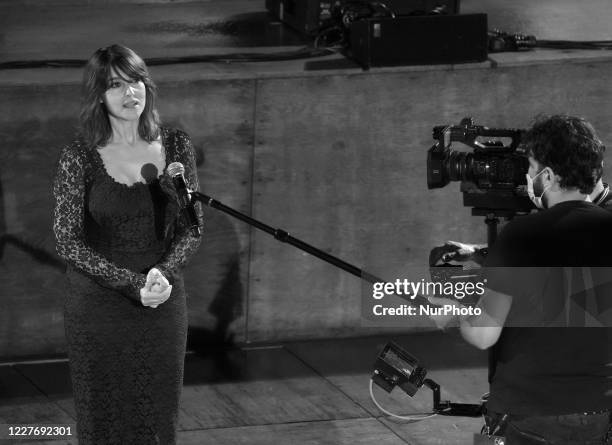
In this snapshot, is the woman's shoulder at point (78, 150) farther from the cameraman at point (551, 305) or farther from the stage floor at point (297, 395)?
the stage floor at point (297, 395)

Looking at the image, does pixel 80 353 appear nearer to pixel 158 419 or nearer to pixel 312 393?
pixel 158 419

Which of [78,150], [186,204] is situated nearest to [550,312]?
[186,204]

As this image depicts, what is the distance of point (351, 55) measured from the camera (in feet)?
23.2

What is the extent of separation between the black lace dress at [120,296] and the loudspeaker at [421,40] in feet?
7.69

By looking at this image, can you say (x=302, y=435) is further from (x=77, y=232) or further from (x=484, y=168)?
(x=484, y=168)

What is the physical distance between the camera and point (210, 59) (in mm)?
6953

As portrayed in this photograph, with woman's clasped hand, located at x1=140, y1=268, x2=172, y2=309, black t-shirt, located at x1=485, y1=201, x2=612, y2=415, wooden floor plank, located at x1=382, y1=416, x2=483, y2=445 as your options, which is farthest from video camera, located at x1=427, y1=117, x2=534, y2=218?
wooden floor plank, located at x1=382, y1=416, x2=483, y2=445

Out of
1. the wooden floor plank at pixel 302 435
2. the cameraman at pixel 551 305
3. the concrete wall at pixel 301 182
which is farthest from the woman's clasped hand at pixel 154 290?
the concrete wall at pixel 301 182

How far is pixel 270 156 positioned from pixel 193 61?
0.67m

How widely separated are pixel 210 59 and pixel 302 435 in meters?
2.19

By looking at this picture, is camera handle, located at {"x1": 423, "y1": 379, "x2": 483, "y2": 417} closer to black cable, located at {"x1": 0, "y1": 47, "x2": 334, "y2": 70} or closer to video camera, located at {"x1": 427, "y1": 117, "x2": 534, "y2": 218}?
video camera, located at {"x1": 427, "y1": 117, "x2": 534, "y2": 218}

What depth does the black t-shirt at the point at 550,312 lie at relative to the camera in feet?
11.6

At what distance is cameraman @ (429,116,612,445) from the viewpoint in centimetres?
355

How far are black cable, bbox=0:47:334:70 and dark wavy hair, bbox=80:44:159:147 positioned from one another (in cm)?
215
